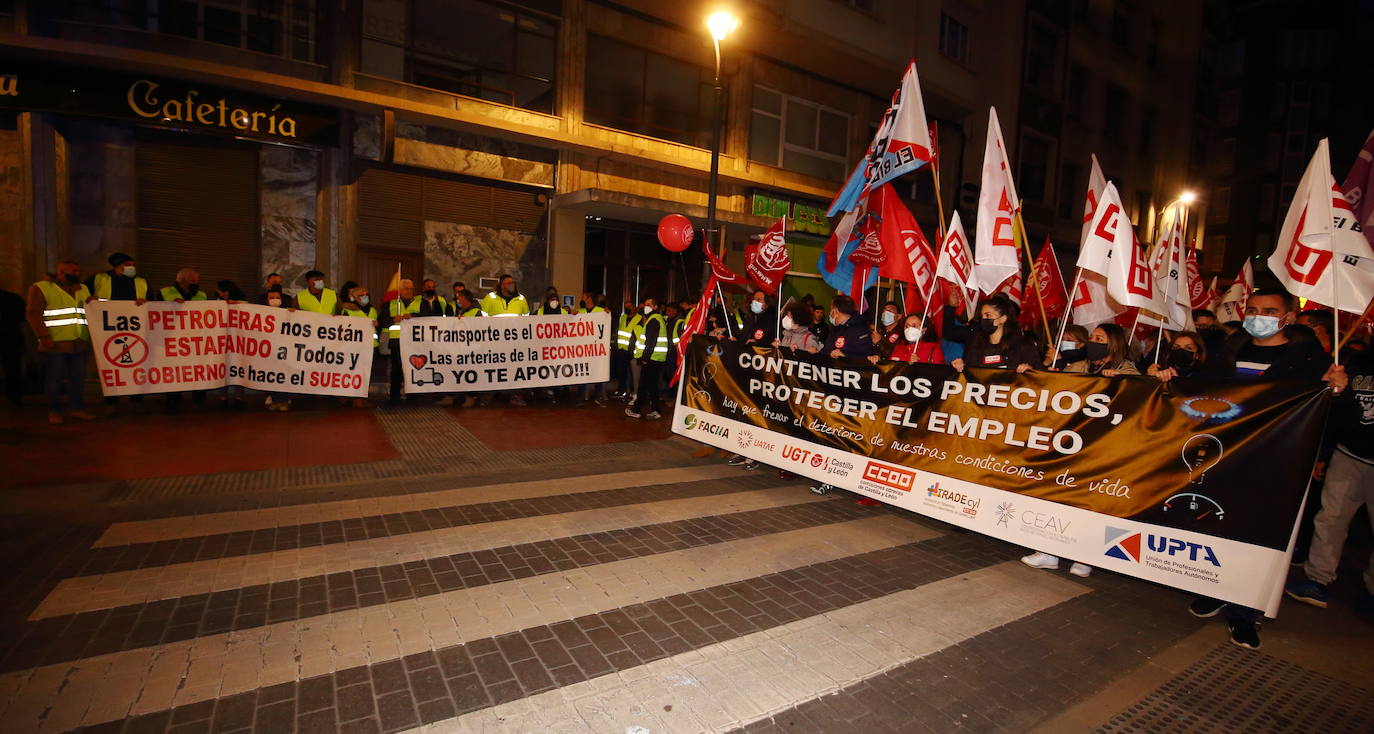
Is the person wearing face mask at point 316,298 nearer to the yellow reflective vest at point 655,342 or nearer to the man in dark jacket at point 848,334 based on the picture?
the yellow reflective vest at point 655,342

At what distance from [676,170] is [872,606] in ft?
50.5

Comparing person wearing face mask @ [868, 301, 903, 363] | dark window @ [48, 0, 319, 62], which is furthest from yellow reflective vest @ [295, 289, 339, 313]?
person wearing face mask @ [868, 301, 903, 363]

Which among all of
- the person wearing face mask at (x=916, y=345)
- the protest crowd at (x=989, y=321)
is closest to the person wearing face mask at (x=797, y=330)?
the protest crowd at (x=989, y=321)

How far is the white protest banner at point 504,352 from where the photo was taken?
10.5 meters

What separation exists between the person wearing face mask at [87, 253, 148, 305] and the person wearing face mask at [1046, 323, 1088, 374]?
447 inches

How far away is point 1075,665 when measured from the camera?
370 cm

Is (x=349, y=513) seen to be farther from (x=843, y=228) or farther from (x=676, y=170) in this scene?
(x=676, y=170)

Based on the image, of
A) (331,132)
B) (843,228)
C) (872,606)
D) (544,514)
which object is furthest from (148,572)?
(331,132)

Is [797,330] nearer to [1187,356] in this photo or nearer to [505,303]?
[1187,356]

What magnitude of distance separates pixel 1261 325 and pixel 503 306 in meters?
10.3

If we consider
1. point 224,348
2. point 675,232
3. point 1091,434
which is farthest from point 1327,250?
point 224,348

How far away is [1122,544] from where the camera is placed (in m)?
4.67

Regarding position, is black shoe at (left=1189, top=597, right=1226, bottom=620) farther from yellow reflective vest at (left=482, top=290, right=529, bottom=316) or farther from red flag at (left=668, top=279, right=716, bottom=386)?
yellow reflective vest at (left=482, top=290, right=529, bottom=316)

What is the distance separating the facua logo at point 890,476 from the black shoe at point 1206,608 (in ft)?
7.06
